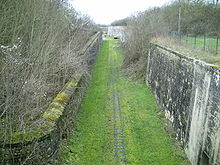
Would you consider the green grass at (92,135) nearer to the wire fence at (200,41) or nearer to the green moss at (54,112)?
the green moss at (54,112)

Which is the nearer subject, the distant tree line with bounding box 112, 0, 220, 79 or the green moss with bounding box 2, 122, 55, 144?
the green moss with bounding box 2, 122, 55, 144

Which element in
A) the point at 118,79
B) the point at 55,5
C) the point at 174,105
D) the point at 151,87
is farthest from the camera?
the point at 118,79

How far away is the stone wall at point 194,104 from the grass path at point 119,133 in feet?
2.13

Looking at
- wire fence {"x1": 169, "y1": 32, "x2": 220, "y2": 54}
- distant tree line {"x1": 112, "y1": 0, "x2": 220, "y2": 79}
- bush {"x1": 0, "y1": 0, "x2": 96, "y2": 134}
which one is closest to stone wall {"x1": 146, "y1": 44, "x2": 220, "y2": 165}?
wire fence {"x1": 169, "y1": 32, "x2": 220, "y2": 54}

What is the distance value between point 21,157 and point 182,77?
19.0 ft

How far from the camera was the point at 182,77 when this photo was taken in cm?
782

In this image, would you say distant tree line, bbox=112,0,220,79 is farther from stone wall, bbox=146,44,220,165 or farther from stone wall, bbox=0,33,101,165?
stone wall, bbox=0,33,101,165

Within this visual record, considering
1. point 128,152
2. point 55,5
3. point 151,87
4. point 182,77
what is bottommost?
point 128,152

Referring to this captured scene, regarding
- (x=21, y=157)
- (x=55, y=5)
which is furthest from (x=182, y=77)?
(x=55, y=5)

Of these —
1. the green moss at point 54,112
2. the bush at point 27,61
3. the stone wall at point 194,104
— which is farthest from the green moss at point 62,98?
the stone wall at point 194,104

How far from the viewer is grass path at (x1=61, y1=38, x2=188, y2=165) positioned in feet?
22.0

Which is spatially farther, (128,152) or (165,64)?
(165,64)

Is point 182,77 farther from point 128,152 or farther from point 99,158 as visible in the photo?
point 99,158

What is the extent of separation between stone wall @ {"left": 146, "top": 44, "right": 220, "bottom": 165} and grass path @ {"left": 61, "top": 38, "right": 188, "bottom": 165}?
65 centimetres
